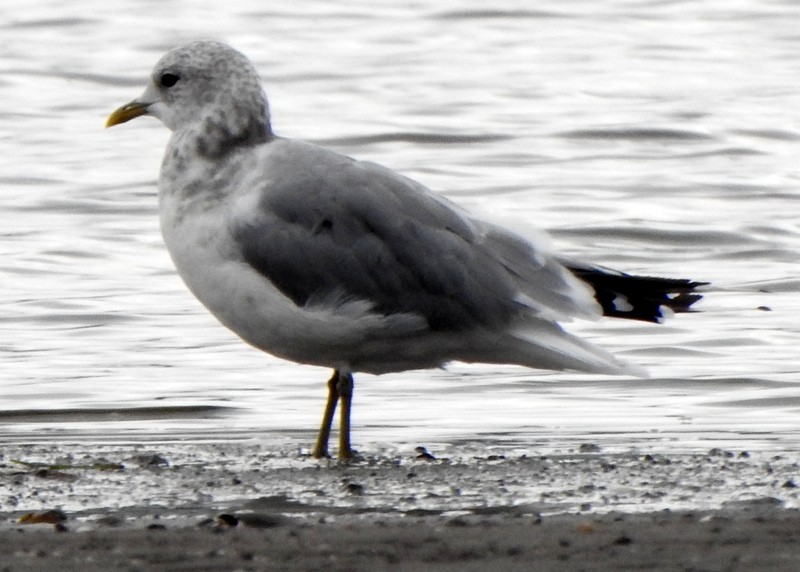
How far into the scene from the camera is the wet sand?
171 inches

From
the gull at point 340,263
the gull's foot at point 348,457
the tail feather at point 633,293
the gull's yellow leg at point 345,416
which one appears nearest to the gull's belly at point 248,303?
the gull at point 340,263

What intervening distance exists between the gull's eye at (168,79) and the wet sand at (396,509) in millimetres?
1255

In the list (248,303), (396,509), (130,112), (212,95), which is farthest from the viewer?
(130,112)

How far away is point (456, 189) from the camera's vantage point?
40.3ft

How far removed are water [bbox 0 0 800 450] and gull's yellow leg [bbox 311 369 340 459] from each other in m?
0.29

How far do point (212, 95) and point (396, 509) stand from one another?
6.29 feet

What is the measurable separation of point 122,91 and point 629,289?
9839 millimetres

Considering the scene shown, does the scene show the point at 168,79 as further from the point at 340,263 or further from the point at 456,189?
the point at 456,189

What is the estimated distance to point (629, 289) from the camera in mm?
6559

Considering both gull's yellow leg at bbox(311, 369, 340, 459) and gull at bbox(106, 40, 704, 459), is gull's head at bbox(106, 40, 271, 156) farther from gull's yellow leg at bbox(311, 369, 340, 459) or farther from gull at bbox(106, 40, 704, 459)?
gull's yellow leg at bbox(311, 369, 340, 459)

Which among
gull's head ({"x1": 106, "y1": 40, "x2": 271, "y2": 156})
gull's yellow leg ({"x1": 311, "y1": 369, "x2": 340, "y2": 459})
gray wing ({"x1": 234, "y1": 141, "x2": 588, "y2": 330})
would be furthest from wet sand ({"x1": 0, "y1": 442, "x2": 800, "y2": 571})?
gull's head ({"x1": 106, "y1": 40, "x2": 271, "y2": 156})

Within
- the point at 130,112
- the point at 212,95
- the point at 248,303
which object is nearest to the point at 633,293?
the point at 248,303

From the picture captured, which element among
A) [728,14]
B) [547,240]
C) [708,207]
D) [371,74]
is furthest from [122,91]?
[547,240]

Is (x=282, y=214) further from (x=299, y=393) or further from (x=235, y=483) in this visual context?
(x=299, y=393)
